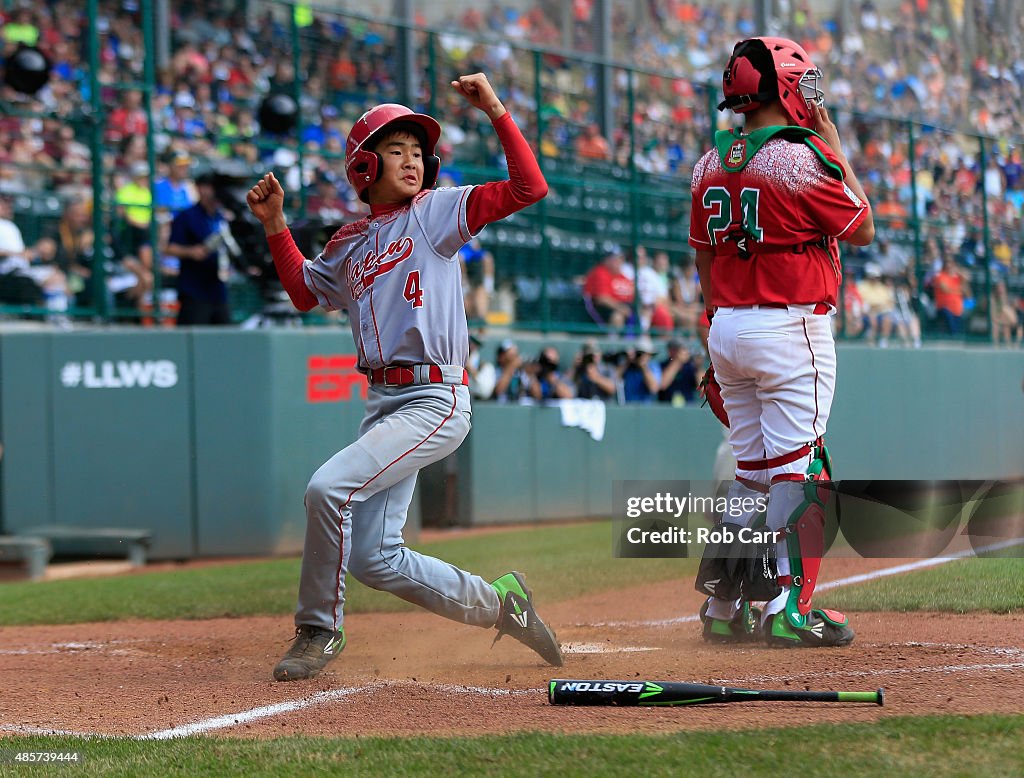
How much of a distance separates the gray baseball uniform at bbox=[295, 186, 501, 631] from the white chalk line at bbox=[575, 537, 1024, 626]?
1.28m

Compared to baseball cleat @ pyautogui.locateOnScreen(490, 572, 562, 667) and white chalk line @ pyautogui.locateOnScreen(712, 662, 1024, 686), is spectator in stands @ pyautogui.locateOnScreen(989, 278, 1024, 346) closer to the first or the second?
white chalk line @ pyautogui.locateOnScreen(712, 662, 1024, 686)

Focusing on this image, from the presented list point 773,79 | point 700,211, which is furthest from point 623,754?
point 773,79

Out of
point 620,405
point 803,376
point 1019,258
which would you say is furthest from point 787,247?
point 1019,258

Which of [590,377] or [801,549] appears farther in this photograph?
[590,377]

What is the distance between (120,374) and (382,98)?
3798 mm

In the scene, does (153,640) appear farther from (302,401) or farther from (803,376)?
(302,401)

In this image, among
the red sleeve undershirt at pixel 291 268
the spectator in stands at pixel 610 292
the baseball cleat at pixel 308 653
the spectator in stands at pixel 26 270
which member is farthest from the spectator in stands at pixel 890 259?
the baseball cleat at pixel 308 653

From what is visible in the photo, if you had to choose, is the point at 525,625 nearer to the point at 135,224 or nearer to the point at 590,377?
the point at 135,224

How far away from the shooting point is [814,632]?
4590mm

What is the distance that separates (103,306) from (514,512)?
400 cm

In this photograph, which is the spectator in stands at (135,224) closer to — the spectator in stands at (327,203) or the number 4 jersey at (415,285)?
the spectator in stands at (327,203)

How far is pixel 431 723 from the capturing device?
11.8ft

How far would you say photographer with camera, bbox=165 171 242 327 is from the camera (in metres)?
9.77

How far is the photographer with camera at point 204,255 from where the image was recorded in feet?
32.0
